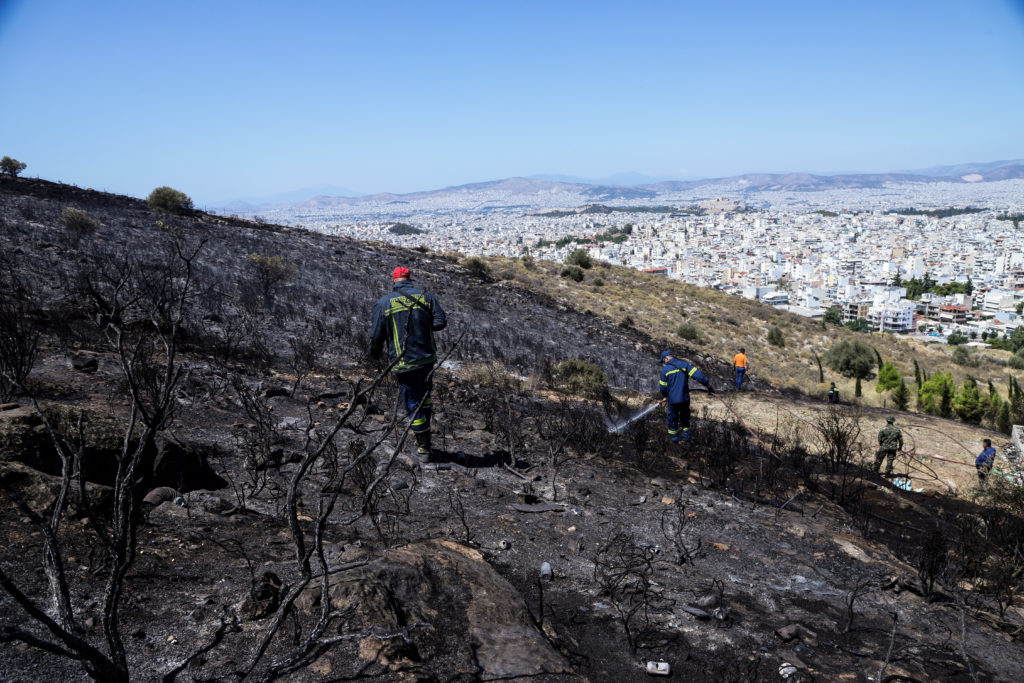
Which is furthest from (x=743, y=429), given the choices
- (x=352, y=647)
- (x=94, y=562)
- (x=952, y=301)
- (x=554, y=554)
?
(x=952, y=301)

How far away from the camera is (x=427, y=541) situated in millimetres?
3322

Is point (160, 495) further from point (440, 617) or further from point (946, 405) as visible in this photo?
point (946, 405)

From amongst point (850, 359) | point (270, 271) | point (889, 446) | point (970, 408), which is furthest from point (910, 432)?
point (270, 271)

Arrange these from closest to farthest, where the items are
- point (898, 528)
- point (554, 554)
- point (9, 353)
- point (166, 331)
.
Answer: point (554, 554) < point (9, 353) < point (898, 528) < point (166, 331)

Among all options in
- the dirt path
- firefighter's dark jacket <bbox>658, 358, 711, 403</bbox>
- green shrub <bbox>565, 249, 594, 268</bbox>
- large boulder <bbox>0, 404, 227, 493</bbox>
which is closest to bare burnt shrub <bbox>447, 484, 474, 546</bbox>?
large boulder <bbox>0, 404, 227, 493</bbox>

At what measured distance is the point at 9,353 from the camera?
427cm

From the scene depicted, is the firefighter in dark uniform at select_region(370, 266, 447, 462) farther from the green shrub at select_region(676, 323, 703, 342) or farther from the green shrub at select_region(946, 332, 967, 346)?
the green shrub at select_region(946, 332, 967, 346)

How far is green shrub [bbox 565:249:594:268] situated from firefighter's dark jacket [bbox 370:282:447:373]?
25078 mm

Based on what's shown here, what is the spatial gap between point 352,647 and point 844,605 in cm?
290

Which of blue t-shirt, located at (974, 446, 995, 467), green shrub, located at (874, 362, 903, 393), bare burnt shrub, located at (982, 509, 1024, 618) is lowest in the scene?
green shrub, located at (874, 362, 903, 393)

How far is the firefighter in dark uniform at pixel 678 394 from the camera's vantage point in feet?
21.7

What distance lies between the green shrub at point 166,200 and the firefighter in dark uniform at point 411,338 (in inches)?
784

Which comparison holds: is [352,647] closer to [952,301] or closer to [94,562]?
[94,562]

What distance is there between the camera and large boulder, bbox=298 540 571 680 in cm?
231
